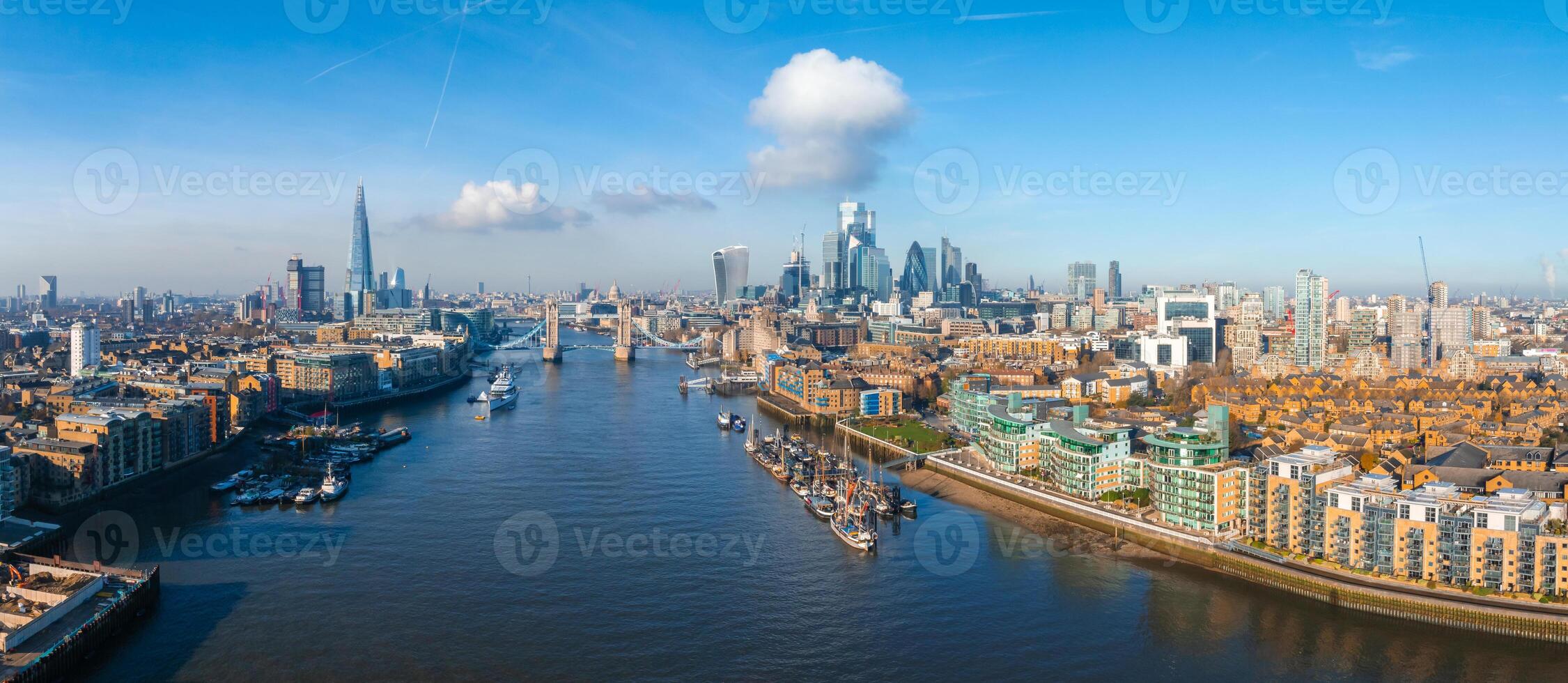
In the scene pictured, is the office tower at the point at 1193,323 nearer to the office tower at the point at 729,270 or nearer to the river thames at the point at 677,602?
the river thames at the point at 677,602

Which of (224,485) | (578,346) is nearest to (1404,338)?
(578,346)

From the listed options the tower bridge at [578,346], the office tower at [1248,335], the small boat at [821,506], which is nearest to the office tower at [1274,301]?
the office tower at [1248,335]

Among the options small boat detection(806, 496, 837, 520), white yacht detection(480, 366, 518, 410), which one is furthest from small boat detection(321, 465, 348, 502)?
white yacht detection(480, 366, 518, 410)

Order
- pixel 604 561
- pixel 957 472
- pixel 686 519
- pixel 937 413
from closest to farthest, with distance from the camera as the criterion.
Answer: pixel 604 561 < pixel 686 519 < pixel 957 472 < pixel 937 413

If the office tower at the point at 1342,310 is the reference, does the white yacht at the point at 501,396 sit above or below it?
below

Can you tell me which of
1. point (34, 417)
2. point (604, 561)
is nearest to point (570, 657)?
point (604, 561)

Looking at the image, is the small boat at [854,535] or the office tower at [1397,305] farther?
the office tower at [1397,305]

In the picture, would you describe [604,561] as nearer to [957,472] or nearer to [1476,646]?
[957,472]

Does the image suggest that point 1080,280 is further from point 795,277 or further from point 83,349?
point 83,349
